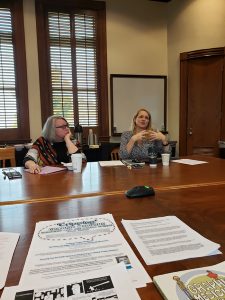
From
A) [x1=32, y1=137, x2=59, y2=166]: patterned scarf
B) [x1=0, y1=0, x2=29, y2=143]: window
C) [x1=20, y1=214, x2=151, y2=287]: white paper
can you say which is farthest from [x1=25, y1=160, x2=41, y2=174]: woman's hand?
[x1=0, y1=0, x2=29, y2=143]: window

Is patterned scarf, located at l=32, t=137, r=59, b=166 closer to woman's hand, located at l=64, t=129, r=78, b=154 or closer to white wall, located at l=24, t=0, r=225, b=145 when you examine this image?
woman's hand, located at l=64, t=129, r=78, b=154

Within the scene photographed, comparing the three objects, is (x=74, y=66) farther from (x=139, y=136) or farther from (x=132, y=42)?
(x=139, y=136)

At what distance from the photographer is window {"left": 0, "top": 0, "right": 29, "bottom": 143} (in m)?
3.80

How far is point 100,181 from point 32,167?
59cm

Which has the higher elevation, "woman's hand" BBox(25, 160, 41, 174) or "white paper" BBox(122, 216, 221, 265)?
"woman's hand" BBox(25, 160, 41, 174)

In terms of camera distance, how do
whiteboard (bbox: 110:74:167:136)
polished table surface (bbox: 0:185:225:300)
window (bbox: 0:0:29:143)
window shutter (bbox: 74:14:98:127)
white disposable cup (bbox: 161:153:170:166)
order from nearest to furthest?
polished table surface (bbox: 0:185:225:300), white disposable cup (bbox: 161:153:170:166), window (bbox: 0:0:29:143), window shutter (bbox: 74:14:98:127), whiteboard (bbox: 110:74:167:136)

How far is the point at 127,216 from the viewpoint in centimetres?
93

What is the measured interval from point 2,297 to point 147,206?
660 mm

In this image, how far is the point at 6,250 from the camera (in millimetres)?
687

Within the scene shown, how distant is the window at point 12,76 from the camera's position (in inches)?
150

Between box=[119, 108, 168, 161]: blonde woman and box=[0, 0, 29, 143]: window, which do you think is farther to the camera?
box=[0, 0, 29, 143]: window

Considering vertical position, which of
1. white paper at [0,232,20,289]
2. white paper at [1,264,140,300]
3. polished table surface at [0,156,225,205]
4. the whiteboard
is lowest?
polished table surface at [0,156,225,205]

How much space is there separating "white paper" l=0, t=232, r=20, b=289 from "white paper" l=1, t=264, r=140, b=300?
2.6 inches

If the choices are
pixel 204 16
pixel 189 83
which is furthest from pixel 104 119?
pixel 204 16
